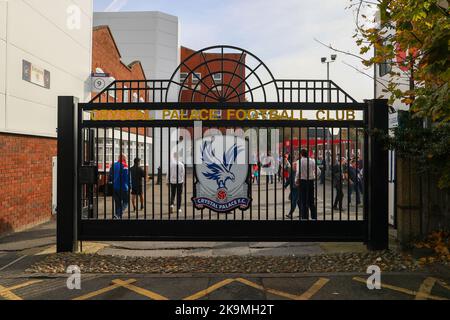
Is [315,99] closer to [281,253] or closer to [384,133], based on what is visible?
[384,133]

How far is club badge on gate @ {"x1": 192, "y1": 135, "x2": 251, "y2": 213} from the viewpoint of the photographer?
254 inches

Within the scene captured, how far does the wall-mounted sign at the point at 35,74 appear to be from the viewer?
8409mm

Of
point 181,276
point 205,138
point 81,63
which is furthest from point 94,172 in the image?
point 81,63

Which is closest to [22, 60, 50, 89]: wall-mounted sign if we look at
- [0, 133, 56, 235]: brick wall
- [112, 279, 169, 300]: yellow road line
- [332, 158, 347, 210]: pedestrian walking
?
[0, 133, 56, 235]: brick wall

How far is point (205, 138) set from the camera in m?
6.63

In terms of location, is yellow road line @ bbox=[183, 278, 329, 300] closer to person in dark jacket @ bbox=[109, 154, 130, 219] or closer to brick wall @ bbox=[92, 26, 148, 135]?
person in dark jacket @ bbox=[109, 154, 130, 219]

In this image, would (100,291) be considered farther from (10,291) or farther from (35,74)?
(35,74)

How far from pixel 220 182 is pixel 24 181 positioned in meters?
4.81

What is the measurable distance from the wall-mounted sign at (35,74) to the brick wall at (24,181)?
132 cm

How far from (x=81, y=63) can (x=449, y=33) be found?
10.1 meters

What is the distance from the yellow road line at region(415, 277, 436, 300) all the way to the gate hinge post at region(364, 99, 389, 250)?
1.23 meters

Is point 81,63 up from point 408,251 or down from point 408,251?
up
